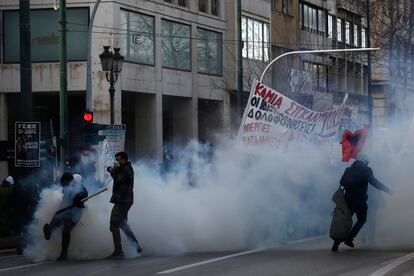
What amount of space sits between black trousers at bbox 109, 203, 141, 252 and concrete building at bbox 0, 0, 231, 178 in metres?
22.0

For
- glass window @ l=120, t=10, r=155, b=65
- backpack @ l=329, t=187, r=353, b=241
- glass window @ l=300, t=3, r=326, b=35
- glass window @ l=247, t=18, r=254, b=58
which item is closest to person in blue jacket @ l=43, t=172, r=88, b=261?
backpack @ l=329, t=187, r=353, b=241

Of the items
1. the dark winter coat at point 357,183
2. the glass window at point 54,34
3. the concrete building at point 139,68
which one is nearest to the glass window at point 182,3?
the concrete building at point 139,68

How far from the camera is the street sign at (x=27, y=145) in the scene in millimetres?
19250

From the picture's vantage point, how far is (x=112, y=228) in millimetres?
13844

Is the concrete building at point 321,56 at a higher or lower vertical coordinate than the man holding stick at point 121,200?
higher

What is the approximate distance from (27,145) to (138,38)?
1878 cm

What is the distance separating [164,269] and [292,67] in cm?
2951

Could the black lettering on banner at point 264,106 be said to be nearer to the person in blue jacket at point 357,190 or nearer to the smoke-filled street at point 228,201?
the smoke-filled street at point 228,201

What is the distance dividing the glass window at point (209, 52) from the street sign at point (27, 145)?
74.1 ft

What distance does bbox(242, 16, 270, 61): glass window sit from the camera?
4394 cm

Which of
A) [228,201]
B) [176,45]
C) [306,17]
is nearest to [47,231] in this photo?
[228,201]

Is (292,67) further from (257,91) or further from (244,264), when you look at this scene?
(244,264)

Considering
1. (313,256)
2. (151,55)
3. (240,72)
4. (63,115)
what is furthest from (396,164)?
(151,55)

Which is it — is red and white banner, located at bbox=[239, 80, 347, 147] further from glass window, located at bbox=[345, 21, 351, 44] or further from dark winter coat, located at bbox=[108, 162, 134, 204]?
glass window, located at bbox=[345, 21, 351, 44]
